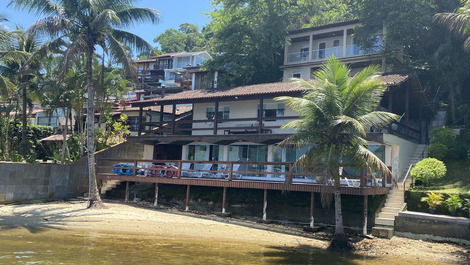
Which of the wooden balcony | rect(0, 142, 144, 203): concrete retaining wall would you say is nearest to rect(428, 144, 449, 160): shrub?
the wooden balcony

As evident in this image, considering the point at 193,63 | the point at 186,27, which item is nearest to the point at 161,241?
the point at 193,63

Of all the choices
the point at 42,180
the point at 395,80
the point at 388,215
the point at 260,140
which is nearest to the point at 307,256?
the point at 388,215

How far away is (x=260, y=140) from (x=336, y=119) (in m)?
9.46

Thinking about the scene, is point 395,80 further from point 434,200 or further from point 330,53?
point 330,53

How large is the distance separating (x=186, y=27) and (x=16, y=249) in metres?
99.7

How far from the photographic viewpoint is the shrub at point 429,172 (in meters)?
21.9

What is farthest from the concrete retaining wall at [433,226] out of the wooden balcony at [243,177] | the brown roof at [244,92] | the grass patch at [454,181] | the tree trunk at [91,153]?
the tree trunk at [91,153]

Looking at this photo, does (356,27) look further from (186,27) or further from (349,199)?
(186,27)

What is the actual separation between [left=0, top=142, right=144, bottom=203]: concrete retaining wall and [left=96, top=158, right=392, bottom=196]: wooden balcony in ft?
4.52

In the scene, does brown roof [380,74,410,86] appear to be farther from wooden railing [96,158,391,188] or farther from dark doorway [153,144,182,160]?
dark doorway [153,144,182,160]

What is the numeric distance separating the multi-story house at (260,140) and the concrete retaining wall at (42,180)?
6.87 feet

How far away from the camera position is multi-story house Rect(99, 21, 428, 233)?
21000 millimetres

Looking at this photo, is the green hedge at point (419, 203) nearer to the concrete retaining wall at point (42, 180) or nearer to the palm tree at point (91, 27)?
the palm tree at point (91, 27)

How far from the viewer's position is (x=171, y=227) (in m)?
19.6
